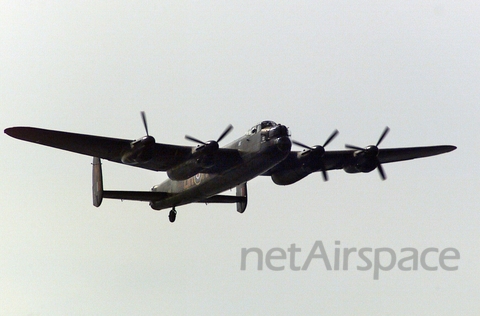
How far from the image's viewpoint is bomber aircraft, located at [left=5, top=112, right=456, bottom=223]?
2847cm

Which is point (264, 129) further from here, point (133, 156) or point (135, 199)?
point (135, 199)

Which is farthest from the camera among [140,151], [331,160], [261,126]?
[331,160]

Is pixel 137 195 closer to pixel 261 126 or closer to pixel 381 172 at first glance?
pixel 261 126

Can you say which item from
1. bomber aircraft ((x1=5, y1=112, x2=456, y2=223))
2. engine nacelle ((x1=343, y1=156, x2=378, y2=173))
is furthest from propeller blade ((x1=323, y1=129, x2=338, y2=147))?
engine nacelle ((x1=343, y1=156, x2=378, y2=173))

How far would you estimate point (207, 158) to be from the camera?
28.7 meters

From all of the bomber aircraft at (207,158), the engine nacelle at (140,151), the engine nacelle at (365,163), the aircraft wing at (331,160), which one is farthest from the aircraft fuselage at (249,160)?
the engine nacelle at (365,163)

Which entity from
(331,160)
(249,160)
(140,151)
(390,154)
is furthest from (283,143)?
(390,154)

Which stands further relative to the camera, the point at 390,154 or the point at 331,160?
the point at 390,154

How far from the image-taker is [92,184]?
34.6m

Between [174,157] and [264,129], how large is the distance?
413 cm

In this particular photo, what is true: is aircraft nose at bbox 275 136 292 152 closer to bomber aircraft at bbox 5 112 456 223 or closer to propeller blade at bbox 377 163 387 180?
bomber aircraft at bbox 5 112 456 223

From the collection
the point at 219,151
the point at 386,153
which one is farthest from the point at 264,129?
the point at 386,153

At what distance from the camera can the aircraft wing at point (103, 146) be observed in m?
28.2

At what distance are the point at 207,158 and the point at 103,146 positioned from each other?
4466 millimetres
